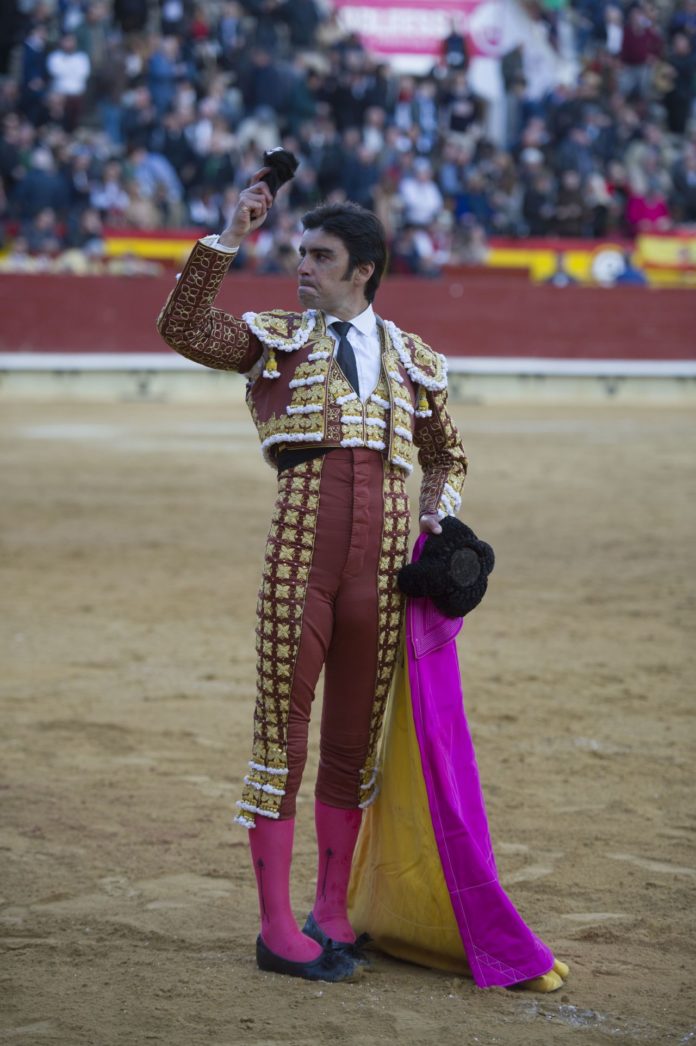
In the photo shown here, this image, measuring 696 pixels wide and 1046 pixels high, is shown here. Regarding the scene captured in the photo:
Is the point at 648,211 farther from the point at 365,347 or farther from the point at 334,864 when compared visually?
the point at 334,864

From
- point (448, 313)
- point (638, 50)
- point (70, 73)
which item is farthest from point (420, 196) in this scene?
point (638, 50)

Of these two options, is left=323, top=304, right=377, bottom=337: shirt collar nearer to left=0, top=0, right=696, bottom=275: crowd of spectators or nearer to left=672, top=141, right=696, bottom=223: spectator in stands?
left=0, top=0, right=696, bottom=275: crowd of spectators

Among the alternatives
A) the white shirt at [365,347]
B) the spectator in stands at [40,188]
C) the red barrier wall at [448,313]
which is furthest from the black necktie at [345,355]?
the red barrier wall at [448,313]

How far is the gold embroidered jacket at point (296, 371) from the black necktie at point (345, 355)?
1 centimetres

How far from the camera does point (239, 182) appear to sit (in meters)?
13.3

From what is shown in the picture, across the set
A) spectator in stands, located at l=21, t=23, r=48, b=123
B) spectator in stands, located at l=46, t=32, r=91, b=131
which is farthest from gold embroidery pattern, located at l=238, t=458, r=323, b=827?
spectator in stands, located at l=46, t=32, r=91, b=131

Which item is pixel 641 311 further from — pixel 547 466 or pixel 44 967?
pixel 44 967

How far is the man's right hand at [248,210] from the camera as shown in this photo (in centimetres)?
235

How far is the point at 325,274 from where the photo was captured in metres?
2.48

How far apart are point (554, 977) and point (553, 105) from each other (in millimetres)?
13962

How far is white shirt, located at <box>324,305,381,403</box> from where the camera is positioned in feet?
8.26

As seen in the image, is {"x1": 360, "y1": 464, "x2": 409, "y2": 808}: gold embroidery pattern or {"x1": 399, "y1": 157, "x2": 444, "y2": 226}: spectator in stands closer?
{"x1": 360, "y1": 464, "x2": 409, "y2": 808}: gold embroidery pattern

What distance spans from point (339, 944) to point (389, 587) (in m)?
0.60

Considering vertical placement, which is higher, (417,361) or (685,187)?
(685,187)
